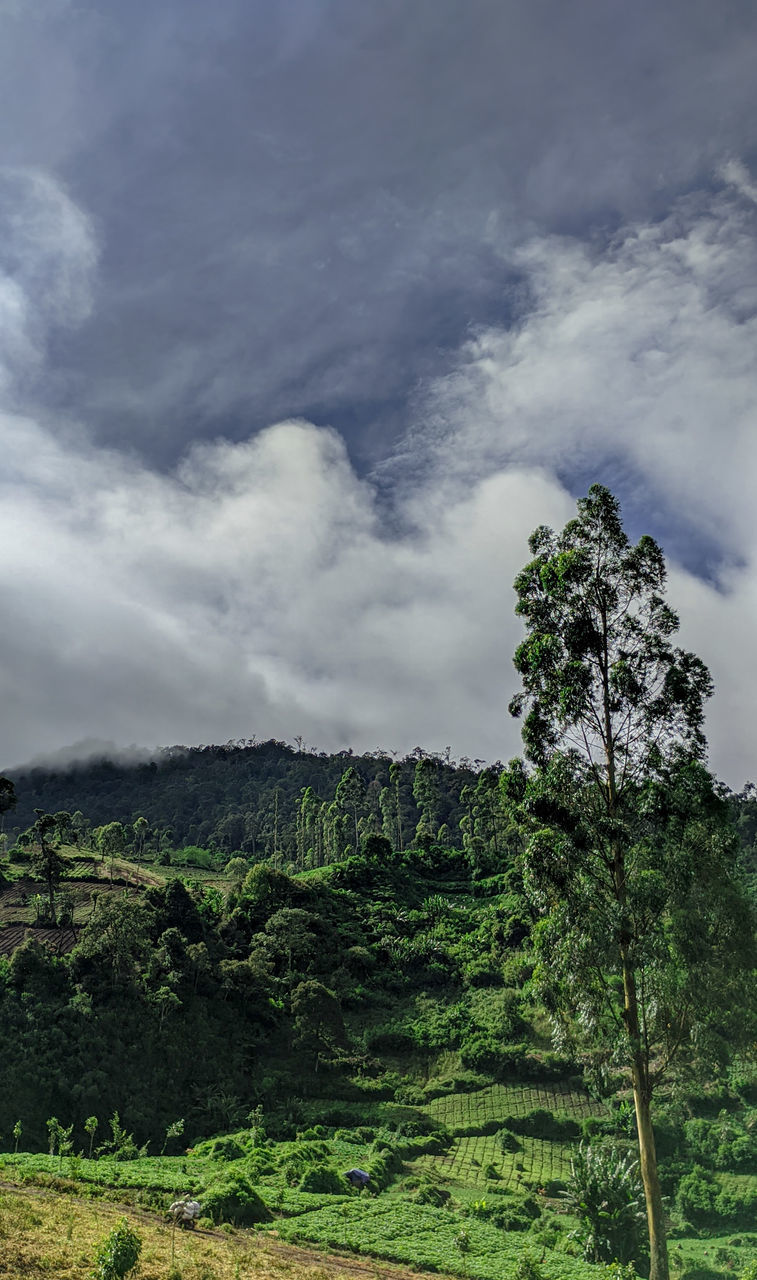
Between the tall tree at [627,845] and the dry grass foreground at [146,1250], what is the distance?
28.0 ft

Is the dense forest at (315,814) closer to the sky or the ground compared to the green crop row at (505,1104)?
closer to the sky

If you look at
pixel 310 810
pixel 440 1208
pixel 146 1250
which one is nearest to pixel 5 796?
pixel 440 1208

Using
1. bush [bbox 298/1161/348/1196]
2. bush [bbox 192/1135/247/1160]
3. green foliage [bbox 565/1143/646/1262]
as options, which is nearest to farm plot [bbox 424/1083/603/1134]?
bush [bbox 192/1135/247/1160]

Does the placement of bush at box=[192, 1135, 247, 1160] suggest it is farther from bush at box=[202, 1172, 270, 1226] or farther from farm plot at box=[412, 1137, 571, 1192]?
bush at box=[202, 1172, 270, 1226]

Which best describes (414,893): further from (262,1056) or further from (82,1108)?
(82,1108)

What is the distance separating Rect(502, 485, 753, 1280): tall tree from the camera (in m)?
16.9

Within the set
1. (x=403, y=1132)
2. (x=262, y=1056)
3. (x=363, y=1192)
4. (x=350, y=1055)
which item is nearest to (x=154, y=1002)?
(x=262, y=1056)

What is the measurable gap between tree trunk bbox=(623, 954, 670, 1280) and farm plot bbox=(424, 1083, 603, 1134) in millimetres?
29236

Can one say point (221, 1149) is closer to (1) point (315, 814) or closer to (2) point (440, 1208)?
(2) point (440, 1208)

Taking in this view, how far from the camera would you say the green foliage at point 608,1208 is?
75.3 feet

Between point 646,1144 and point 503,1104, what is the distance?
106ft

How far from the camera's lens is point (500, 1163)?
3716 cm

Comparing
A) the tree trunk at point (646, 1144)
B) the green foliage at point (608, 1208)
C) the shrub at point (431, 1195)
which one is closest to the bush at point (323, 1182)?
the shrub at point (431, 1195)

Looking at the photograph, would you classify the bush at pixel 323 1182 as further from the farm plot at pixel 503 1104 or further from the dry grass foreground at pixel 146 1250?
the farm plot at pixel 503 1104
